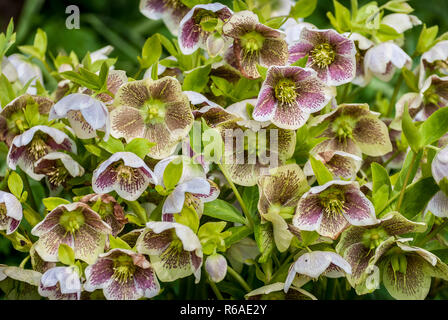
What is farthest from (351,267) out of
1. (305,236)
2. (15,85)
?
(15,85)

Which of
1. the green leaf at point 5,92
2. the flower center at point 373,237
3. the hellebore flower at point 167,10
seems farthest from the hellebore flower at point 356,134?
the green leaf at point 5,92

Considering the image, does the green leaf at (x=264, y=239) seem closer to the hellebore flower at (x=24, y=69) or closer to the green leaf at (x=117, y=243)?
the green leaf at (x=117, y=243)

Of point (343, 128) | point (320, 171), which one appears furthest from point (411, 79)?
point (320, 171)

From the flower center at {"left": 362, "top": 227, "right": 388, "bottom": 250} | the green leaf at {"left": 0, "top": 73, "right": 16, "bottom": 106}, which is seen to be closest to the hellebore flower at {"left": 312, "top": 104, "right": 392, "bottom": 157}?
the flower center at {"left": 362, "top": 227, "right": 388, "bottom": 250}

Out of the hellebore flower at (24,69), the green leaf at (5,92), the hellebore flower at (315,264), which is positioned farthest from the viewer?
the hellebore flower at (24,69)

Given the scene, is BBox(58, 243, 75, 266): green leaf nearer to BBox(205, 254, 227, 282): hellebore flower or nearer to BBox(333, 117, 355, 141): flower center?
BBox(205, 254, 227, 282): hellebore flower
